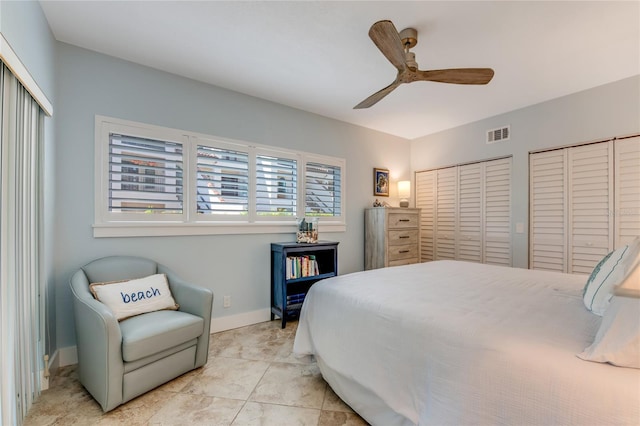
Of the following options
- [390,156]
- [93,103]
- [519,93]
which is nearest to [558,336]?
[519,93]

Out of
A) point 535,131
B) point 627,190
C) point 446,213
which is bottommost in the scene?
point 446,213

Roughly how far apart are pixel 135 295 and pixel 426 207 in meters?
4.04

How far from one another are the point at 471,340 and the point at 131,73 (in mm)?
3172

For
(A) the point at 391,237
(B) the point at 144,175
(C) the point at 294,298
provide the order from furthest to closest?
(A) the point at 391,237 < (C) the point at 294,298 < (B) the point at 144,175

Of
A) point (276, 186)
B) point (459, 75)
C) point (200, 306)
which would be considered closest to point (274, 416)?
point (200, 306)

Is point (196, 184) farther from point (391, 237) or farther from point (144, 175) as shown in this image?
point (391, 237)

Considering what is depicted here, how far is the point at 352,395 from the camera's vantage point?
5.23 ft

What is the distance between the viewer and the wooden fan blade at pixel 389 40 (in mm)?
1569

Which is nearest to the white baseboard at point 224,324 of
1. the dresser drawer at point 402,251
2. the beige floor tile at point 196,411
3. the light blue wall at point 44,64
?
the light blue wall at point 44,64

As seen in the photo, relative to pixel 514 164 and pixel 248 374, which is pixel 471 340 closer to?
pixel 248 374

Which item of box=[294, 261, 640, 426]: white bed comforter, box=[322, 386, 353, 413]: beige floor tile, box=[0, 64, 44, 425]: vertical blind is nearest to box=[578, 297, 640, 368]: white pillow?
box=[294, 261, 640, 426]: white bed comforter

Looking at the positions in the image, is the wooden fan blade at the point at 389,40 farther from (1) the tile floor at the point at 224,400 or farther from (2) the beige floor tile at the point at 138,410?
(2) the beige floor tile at the point at 138,410

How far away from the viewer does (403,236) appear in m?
3.96

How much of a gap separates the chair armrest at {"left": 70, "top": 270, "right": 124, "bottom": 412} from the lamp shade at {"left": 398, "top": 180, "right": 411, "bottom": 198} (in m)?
3.85
